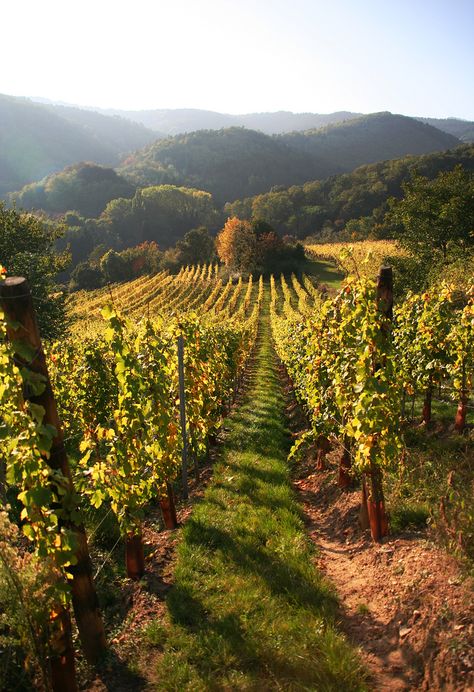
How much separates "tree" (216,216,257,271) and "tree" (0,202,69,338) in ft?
142

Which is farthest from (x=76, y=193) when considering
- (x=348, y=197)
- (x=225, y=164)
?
(x=348, y=197)

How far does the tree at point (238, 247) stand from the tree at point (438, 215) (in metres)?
34.9

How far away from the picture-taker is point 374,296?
4.65m

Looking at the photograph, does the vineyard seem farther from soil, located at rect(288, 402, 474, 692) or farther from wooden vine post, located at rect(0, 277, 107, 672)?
soil, located at rect(288, 402, 474, 692)

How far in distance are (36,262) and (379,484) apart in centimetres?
1816

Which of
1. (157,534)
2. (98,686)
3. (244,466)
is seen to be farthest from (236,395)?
(98,686)

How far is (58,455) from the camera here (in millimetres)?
3275

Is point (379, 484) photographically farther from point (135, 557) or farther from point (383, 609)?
point (135, 557)

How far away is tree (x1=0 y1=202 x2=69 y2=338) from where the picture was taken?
17859 mm

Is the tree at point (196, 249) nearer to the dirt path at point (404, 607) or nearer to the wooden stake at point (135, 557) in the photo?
the wooden stake at point (135, 557)

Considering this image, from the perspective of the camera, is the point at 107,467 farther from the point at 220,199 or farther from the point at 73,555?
the point at 220,199

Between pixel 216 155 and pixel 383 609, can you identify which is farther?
pixel 216 155

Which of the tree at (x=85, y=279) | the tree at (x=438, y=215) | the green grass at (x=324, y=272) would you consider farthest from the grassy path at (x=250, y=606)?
the tree at (x=85, y=279)

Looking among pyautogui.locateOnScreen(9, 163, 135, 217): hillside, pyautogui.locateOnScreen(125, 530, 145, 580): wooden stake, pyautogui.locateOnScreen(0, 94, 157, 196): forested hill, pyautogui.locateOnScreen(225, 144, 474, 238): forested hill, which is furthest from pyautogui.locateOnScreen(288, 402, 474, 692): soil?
pyautogui.locateOnScreen(0, 94, 157, 196): forested hill
